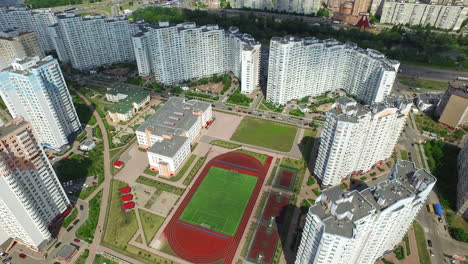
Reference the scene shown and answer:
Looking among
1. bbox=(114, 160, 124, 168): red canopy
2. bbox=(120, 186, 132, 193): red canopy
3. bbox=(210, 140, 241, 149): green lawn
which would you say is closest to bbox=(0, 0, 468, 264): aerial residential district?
bbox=(114, 160, 124, 168): red canopy

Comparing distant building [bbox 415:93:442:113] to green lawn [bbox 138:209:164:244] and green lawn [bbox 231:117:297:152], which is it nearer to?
green lawn [bbox 231:117:297:152]

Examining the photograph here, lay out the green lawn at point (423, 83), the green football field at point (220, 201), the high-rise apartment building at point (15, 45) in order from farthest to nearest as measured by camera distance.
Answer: the high-rise apartment building at point (15, 45) < the green lawn at point (423, 83) < the green football field at point (220, 201)

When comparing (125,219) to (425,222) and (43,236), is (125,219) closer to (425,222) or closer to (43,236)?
→ (43,236)

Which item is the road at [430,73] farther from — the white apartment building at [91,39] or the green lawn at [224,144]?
the white apartment building at [91,39]

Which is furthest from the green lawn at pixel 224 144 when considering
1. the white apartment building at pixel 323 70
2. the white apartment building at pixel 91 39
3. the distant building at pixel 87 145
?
the white apartment building at pixel 91 39

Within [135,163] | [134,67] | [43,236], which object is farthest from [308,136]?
[134,67]

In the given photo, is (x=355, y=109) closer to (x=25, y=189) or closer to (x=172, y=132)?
(x=172, y=132)
